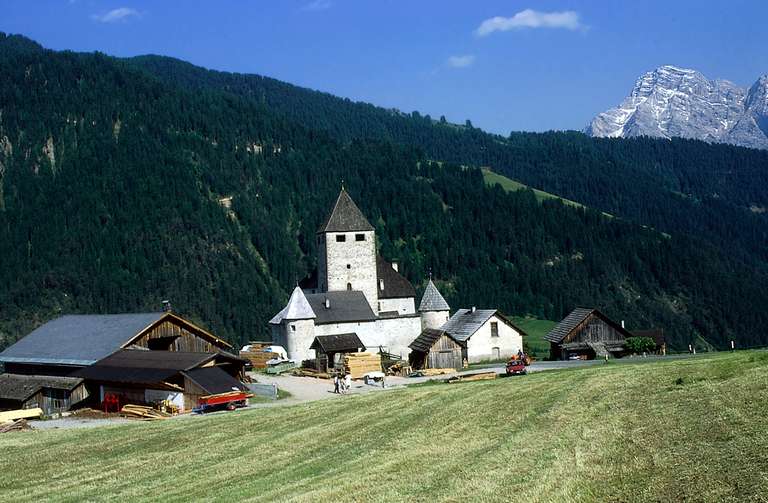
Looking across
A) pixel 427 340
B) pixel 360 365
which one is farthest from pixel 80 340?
pixel 427 340

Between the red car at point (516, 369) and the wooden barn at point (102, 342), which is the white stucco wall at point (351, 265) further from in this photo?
the red car at point (516, 369)

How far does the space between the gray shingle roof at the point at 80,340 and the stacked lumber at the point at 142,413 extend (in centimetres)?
660

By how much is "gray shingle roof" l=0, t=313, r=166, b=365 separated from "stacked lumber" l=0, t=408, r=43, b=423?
4.36 meters

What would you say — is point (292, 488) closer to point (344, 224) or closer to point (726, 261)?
point (344, 224)

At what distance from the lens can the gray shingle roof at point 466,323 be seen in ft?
217

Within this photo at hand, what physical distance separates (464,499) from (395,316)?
184ft

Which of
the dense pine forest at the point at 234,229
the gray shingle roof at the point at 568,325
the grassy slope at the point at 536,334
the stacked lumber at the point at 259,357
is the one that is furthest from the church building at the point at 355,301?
the dense pine forest at the point at 234,229

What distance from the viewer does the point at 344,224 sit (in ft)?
248

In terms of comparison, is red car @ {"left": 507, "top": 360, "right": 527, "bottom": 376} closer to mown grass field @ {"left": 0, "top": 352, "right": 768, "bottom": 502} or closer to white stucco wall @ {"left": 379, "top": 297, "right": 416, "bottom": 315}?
mown grass field @ {"left": 0, "top": 352, "right": 768, "bottom": 502}

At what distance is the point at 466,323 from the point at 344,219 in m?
15.1

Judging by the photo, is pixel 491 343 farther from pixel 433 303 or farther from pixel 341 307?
pixel 341 307

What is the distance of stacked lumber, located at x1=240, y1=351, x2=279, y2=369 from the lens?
64.2 m

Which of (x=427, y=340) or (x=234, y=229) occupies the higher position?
(x=234, y=229)

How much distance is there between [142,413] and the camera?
4006cm
